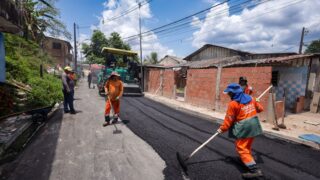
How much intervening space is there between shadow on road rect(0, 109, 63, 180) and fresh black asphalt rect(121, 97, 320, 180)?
6.44 ft

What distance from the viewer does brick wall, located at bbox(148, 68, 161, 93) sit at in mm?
14475

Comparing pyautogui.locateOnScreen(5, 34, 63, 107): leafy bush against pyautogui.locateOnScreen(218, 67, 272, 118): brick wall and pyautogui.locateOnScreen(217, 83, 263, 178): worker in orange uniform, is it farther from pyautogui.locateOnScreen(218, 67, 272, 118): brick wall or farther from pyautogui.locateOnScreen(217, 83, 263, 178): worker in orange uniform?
pyautogui.locateOnScreen(218, 67, 272, 118): brick wall

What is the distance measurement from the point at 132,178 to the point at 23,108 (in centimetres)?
551

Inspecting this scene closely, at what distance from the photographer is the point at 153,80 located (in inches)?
605

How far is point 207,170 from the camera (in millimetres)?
3297

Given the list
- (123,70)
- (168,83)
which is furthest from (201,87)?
(123,70)

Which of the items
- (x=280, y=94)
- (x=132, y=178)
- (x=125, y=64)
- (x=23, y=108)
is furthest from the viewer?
(x=125, y=64)

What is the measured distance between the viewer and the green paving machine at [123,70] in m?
12.4

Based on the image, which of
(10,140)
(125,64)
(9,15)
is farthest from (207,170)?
(125,64)

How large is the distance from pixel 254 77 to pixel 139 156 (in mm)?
5270

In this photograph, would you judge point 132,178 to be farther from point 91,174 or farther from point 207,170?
point 207,170

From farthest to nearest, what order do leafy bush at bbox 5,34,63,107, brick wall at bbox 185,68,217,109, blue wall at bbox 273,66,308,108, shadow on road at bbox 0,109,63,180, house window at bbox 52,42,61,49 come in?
house window at bbox 52,42,61,49 → blue wall at bbox 273,66,308,108 → brick wall at bbox 185,68,217,109 → leafy bush at bbox 5,34,63,107 → shadow on road at bbox 0,109,63,180

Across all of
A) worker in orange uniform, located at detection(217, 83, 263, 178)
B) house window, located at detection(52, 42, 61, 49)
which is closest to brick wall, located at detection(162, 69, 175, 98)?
worker in orange uniform, located at detection(217, 83, 263, 178)

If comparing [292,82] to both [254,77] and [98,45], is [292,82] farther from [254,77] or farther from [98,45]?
[98,45]
